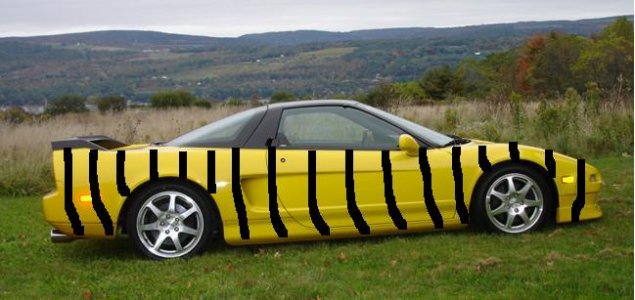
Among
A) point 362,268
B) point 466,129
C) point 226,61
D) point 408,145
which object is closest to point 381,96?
point 466,129

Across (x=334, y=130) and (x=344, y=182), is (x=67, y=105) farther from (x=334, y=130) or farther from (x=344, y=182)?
(x=344, y=182)

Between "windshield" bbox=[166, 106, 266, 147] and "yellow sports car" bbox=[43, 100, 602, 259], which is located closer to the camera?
"yellow sports car" bbox=[43, 100, 602, 259]

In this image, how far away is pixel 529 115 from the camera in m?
14.7

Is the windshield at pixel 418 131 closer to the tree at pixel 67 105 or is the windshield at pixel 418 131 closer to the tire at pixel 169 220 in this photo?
the tire at pixel 169 220

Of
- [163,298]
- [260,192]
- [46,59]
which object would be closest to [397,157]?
[260,192]

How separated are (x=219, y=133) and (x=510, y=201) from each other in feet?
8.11

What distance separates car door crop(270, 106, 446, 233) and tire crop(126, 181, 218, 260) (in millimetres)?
670

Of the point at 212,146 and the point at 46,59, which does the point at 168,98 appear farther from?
the point at 46,59

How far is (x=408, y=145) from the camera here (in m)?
6.42

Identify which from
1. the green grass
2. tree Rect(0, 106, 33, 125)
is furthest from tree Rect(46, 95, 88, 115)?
the green grass

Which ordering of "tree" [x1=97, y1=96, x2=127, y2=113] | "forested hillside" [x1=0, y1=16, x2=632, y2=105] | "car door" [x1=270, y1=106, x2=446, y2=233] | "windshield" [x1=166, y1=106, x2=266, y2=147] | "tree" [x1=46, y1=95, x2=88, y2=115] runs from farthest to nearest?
"forested hillside" [x1=0, y1=16, x2=632, y2=105] < "tree" [x1=46, y1=95, x2=88, y2=115] < "tree" [x1=97, y1=96, x2=127, y2=113] < "windshield" [x1=166, y1=106, x2=266, y2=147] < "car door" [x1=270, y1=106, x2=446, y2=233]

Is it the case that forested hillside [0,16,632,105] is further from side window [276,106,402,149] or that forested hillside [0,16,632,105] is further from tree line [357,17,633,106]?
side window [276,106,402,149]

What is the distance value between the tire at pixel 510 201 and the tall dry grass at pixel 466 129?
666 centimetres

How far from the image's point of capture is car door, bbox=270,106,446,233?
20.9 feet
